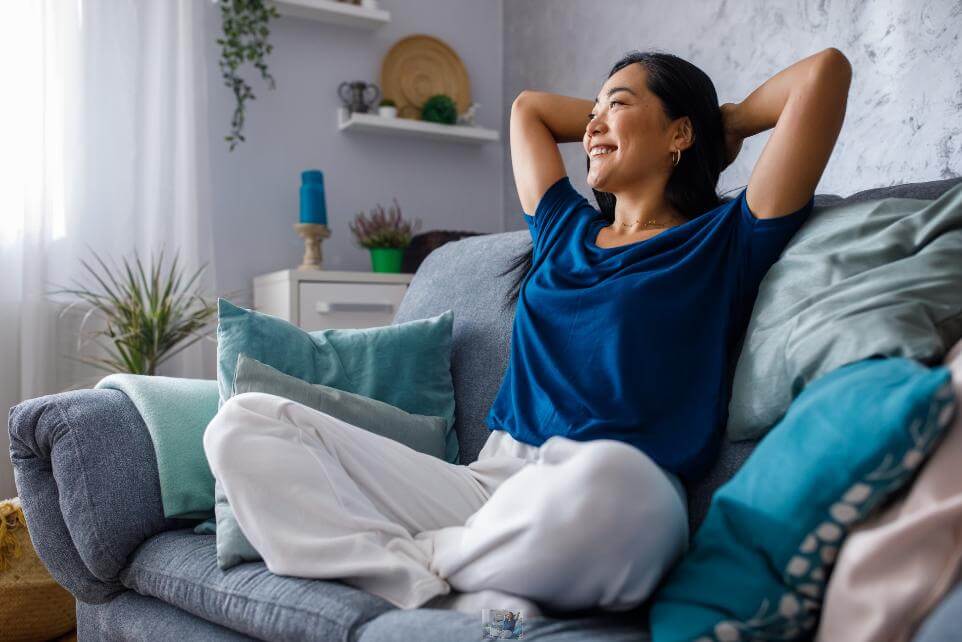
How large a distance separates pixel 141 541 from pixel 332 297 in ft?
5.08

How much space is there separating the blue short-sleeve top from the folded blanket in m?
0.51

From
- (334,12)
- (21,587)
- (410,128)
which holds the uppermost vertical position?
(334,12)

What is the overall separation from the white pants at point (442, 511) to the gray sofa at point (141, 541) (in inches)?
2.1

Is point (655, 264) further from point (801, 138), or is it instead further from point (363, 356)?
point (363, 356)

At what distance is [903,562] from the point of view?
730mm

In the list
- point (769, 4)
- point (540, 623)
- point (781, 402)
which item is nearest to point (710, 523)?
point (540, 623)

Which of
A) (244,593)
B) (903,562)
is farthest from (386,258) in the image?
(903,562)

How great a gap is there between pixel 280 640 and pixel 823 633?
615 millimetres

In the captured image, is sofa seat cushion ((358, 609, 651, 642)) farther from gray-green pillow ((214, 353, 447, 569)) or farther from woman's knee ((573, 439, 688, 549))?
gray-green pillow ((214, 353, 447, 569))

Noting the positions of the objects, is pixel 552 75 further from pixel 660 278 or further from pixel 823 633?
pixel 823 633

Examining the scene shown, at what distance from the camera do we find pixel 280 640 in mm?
1003

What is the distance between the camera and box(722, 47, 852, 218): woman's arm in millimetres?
1301

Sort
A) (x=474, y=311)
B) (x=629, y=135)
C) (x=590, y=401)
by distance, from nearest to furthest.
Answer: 1. (x=590, y=401)
2. (x=629, y=135)
3. (x=474, y=311)

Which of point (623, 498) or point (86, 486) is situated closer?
point (623, 498)
